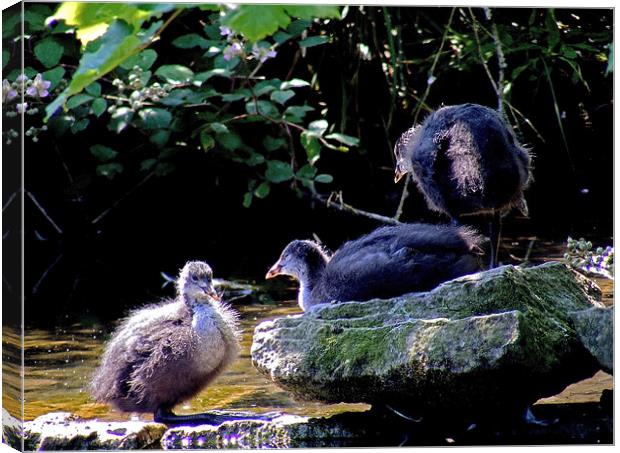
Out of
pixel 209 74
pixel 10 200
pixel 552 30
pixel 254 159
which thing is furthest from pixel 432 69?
pixel 10 200

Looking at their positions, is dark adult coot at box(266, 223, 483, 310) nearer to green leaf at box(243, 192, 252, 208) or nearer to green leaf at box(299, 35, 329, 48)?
green leaf at box(299, 35, 329, 48)

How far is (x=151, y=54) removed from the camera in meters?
5.72

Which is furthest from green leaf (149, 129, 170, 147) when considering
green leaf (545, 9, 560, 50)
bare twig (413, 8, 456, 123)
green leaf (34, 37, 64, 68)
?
green leaf (545, 9, 560, 50)

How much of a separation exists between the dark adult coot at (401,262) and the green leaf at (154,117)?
6.54ft

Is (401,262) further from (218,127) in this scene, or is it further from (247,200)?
(247,200)

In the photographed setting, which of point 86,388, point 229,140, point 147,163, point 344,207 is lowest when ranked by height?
point 86,388

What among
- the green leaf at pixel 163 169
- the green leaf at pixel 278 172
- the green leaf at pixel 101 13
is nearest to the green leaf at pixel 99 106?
the green leaf at pixel 163 169

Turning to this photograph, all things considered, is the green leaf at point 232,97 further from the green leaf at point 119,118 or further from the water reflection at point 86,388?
the water reflection at point 86,388

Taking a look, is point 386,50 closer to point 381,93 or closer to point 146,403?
point 381,93

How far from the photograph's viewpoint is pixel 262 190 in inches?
284

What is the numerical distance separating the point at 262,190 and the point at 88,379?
2.55m

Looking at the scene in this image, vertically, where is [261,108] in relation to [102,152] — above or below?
above

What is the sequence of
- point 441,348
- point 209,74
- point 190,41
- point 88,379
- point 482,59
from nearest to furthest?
point 441,348 < point 88,379 < point 482,59 < point 190,41 < point 209,74

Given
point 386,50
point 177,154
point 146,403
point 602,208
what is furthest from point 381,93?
point 146,403
